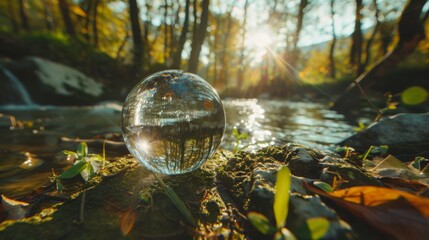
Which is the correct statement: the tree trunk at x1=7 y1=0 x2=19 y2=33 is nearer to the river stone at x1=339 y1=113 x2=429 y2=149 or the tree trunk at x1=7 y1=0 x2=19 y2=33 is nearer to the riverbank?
the riverbank

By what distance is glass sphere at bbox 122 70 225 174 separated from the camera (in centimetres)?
173

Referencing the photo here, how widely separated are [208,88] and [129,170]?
0.98 m

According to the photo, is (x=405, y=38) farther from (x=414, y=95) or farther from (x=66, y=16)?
(x=66, y=16)

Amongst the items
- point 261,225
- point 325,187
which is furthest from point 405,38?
point 261,225

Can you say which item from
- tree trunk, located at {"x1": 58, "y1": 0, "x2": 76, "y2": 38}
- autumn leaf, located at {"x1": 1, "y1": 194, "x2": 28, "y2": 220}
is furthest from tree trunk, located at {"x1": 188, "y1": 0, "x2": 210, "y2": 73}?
tree trunk, located at {"x1": 58, "y1": 0, "x2": 76, "y2": 38}

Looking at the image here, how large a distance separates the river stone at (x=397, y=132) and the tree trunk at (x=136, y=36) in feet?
38.7

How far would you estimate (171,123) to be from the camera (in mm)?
1737

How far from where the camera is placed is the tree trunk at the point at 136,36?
469 inches

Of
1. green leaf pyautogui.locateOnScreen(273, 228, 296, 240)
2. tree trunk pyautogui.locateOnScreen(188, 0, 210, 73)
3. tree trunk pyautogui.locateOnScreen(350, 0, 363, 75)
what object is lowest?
green leaf pyautogui.locateOnScreen(273, 228, 296, 240)

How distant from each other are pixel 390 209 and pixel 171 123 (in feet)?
4.51

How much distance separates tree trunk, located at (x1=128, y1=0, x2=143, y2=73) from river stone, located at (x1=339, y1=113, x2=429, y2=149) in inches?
464

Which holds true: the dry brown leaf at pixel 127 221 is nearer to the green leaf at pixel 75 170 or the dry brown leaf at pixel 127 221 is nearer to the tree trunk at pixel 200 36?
the green leaf at pixel 75 170

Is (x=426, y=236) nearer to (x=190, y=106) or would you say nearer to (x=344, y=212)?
(x=344, y=212)

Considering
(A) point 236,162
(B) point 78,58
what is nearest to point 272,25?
(B) point 78,58
